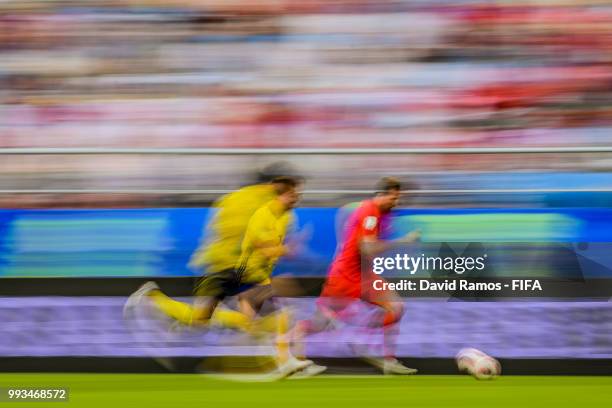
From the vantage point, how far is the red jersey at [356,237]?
6.94 metres

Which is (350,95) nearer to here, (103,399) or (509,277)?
(509,277)

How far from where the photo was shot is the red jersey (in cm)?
694

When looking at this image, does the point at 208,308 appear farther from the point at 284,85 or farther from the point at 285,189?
the point at 284,85

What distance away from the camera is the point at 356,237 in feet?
23.2

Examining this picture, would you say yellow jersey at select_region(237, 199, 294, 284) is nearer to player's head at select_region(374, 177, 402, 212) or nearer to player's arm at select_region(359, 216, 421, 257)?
player's arm at select_region(359, 216, 421, 257)

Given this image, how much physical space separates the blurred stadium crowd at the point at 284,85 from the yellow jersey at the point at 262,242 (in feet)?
5.68

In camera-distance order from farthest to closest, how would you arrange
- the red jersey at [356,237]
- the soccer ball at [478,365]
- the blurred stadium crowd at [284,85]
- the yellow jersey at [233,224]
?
the blurred stadium crowd at [284,85], the yellow jersey at [233,224], the red jersey at [356,237], the soccer ball at [478,365]

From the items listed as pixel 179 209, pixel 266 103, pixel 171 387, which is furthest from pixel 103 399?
pixel 266 103

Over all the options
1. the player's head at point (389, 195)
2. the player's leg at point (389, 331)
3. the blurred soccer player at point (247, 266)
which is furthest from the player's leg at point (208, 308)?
the player's head at point (389, 195)

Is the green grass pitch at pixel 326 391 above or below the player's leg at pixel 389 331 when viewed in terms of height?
below

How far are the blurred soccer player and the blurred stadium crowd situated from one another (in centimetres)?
130

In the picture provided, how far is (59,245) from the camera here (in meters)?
8.45

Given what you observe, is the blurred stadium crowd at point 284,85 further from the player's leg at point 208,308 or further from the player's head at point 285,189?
the player's head at point 285,189

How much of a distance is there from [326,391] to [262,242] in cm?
108
